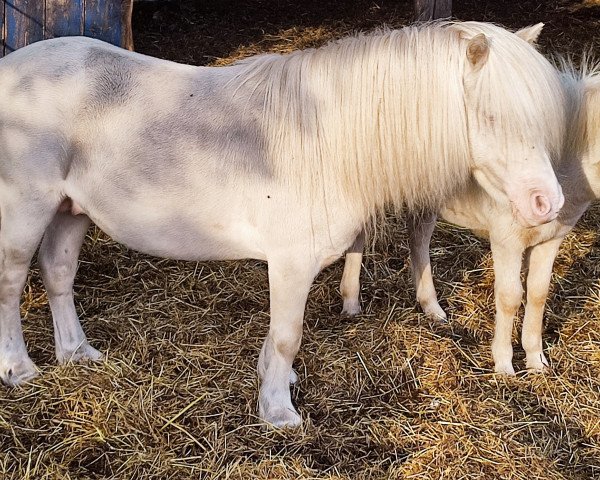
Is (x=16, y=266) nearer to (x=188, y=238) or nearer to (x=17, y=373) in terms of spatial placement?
(x=17, y=373)

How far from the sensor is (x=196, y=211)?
2.97m

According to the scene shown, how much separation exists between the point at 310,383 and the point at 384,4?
5833mm

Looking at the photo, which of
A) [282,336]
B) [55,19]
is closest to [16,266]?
[282,336]

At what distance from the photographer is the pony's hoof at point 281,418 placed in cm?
318

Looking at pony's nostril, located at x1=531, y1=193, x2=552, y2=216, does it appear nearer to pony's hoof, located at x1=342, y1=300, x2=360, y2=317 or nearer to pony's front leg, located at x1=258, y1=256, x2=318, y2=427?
pony's front leg, located at x1=258, y1=256, x2=318, y2=427

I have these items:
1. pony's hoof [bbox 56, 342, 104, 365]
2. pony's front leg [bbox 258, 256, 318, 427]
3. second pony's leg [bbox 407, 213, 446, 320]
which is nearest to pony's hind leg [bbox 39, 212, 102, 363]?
pony's hoof [bbox 56, 342, 104, 365]

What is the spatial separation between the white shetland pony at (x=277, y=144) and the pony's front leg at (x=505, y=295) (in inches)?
26.2

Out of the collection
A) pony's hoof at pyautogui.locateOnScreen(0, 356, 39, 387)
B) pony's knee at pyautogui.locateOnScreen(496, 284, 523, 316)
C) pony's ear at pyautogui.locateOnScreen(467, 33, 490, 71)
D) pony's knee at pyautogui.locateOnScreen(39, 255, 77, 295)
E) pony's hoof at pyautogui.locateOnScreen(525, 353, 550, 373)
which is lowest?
→ pony's hoof at pyautogui.locateOnScreen(525, 353, 550, 373)

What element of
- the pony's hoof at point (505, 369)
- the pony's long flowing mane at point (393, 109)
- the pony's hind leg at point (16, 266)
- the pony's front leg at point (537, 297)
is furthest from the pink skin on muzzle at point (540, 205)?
the pony's hind leg at point (16, 266)

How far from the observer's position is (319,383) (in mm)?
3539

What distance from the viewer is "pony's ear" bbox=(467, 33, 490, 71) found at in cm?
250

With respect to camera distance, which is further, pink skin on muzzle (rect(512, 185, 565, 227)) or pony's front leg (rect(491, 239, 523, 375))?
pony's front leg (rect(491, 239, 523, 375))

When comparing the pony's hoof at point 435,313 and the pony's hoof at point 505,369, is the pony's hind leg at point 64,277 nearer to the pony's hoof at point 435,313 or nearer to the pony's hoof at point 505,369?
the pony's hoof at point 435,313

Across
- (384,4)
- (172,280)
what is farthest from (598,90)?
(384,4)
